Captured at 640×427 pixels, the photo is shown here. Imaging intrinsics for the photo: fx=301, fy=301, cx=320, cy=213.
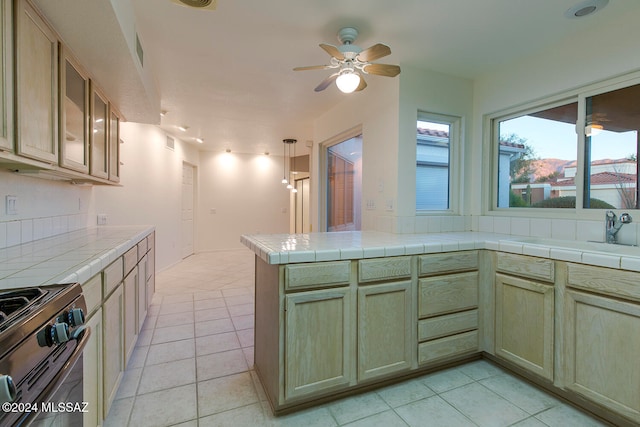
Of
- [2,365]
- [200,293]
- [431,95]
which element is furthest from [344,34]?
[200,293]

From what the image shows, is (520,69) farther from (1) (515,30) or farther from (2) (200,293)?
(2) (200,293)

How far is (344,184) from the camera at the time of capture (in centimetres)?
395

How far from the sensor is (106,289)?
4.92 feet

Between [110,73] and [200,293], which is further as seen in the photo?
[200,293]

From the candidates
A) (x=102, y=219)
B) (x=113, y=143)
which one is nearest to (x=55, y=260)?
(x=113, y=143)

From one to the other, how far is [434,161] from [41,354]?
117 inches

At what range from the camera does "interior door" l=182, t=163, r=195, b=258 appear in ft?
20.4

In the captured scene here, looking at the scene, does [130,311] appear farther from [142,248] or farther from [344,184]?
[344,184]

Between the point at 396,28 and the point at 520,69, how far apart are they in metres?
1.27

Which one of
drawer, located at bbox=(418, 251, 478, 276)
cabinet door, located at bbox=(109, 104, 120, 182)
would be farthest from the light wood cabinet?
cabinet door, located at bbox=(109, 104, 120, 182)

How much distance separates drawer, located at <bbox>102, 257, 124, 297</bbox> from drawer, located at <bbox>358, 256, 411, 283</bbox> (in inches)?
52.0

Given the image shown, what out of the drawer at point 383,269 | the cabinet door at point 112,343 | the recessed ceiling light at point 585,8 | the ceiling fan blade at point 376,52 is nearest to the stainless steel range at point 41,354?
the cabinet door at point 112,343

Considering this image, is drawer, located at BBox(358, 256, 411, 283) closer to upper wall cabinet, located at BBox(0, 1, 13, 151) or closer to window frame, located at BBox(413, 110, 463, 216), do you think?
window frame, located at BBox(413, 110, 463, 216)

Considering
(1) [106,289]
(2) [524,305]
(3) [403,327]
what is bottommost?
(3) [403,327]
